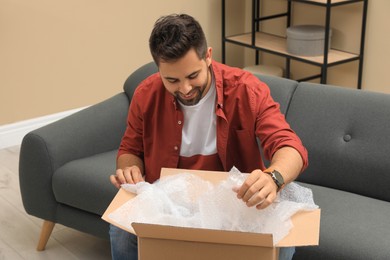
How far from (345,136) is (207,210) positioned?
96 cm

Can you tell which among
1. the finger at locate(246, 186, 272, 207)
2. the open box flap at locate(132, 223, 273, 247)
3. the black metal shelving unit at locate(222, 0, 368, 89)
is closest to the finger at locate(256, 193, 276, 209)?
the finger at locate(246, 186, 272, 207)

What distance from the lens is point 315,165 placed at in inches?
87.2

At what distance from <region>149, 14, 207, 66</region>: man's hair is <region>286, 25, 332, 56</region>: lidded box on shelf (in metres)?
2.20

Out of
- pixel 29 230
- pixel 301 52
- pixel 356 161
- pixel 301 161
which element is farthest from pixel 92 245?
pixel 301 52

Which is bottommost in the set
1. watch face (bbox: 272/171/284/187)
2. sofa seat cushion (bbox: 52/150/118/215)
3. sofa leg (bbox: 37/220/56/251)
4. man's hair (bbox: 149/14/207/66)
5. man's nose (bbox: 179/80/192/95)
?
sofa leg (bbox: 37/220/56/251)

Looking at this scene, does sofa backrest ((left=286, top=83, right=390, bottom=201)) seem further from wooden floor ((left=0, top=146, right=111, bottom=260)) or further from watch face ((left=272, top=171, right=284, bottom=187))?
wooden floor ((left=0, top=146, right=111, bottom=260))

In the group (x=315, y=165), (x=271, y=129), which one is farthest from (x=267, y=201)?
(x=315, y=165)

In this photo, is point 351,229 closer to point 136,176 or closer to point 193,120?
point 193,120

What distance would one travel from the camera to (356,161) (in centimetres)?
213

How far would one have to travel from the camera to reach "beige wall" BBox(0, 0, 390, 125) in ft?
11.3

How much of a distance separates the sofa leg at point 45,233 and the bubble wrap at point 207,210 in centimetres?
110

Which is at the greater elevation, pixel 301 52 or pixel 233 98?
pixel 233 98

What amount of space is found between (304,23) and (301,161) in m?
2.64

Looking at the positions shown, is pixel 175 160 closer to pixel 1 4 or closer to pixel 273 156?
pixel 273 156
